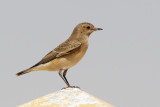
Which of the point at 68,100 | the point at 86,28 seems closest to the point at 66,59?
the point at 86,28

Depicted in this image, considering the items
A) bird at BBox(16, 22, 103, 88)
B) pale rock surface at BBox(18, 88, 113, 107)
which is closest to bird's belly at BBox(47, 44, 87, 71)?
bird at BBox(16, 22, 103, 88)

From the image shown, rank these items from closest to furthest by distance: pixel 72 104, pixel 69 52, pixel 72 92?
pixel 72 104 → pixel 72 92 → pixel 69 52

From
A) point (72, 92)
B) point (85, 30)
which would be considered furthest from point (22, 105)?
point (85, 30)

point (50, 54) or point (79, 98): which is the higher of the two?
point (50, 54)

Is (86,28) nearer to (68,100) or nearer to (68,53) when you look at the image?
(68,53)

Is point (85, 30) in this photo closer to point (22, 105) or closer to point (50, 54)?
point (50, 54)

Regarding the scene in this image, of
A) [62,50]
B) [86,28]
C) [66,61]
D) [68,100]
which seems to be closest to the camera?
[68,100]

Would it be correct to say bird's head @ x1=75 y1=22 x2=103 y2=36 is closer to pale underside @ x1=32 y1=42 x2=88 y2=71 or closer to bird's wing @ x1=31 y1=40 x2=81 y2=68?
bird's wing @ x1=31 y1=40 x2=81 y2=68
